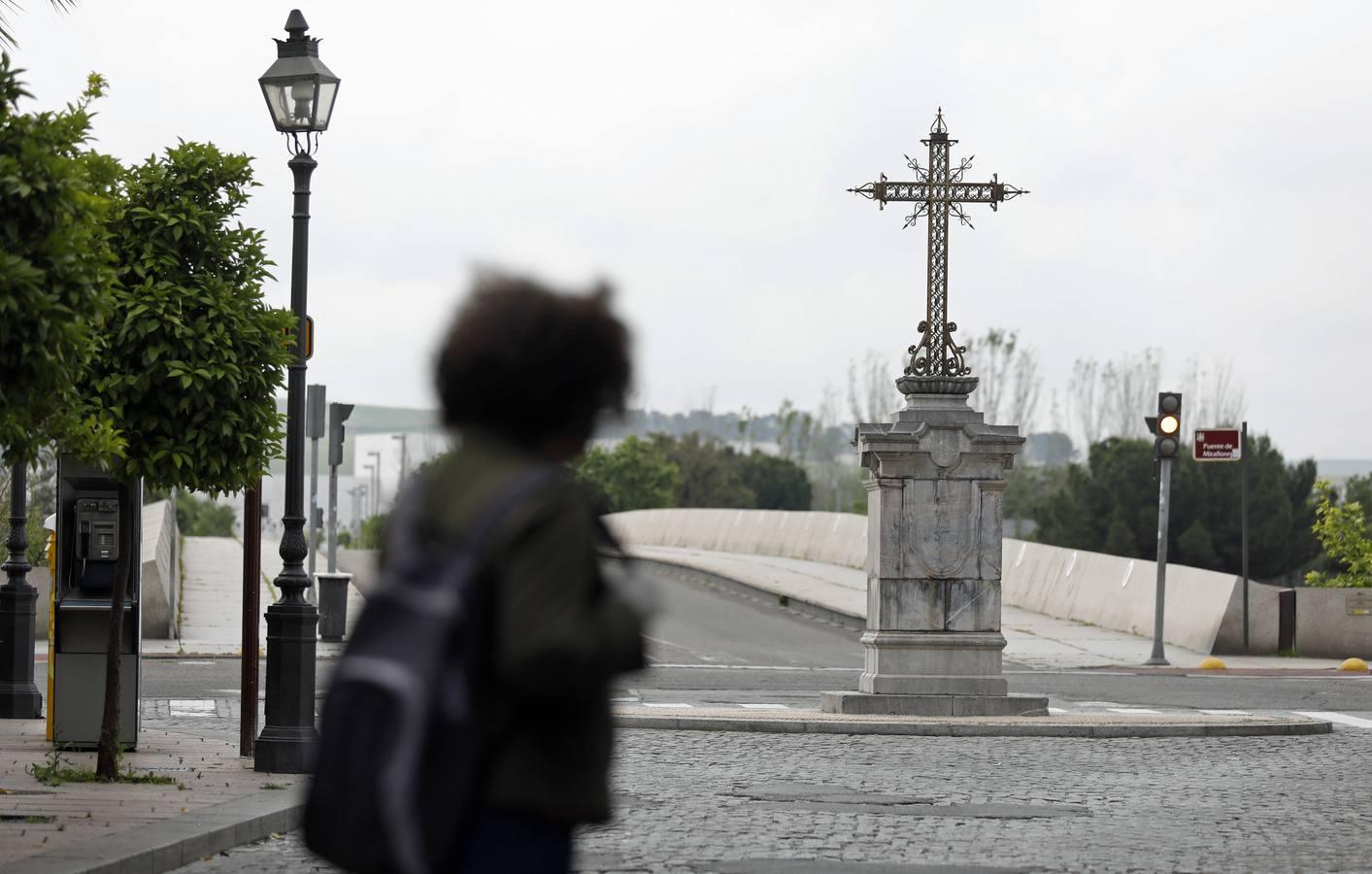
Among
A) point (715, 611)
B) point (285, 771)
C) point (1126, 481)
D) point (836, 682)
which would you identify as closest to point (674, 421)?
point (1126, 481)

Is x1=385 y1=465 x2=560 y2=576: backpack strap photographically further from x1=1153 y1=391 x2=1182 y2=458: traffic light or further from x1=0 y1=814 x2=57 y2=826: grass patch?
x1=1153 y1=391 x2=1182 y2=458: traffic light

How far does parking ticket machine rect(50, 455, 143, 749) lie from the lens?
12.3m

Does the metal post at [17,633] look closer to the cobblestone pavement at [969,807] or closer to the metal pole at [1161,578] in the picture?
the cobblestone pavement at [969,807]

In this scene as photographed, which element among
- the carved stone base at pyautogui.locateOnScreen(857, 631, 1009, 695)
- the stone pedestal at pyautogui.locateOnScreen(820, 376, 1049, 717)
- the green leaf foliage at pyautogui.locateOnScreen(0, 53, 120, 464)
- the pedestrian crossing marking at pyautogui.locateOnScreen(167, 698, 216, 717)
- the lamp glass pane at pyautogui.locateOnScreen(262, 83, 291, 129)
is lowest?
the pedestrian crossing marking at pyautogui.locateOnScreen(167, 698, 216, 717)

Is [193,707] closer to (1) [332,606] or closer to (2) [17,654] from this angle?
(2) [17,654]

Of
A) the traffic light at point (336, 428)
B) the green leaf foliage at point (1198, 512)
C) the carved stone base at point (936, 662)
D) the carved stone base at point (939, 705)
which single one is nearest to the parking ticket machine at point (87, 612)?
the carved stone base at point (939, 705)

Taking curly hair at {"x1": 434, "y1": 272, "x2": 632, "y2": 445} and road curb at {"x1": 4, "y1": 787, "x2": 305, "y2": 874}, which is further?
road curb at {"x1": 4, "y1": 787, "x2": 305, "y2": 874}

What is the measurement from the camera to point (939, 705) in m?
16.7

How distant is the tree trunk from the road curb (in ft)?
3.08

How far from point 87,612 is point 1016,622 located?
21701 millimetres

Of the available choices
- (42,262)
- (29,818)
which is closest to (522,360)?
(42,262)

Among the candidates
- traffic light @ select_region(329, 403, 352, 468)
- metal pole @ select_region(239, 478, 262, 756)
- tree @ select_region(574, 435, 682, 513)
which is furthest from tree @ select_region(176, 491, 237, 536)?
metal pole @ select_region(239, 478, 262, 756)

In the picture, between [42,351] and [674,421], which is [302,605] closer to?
[42,351]

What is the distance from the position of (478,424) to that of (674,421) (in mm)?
159795
